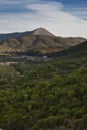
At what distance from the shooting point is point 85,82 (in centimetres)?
9412

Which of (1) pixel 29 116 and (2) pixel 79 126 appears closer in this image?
(2) pixel 79 126

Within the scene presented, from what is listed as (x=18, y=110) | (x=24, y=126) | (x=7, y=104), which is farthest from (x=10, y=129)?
(x=7, y=104)

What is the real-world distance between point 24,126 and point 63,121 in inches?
294

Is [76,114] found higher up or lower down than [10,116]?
higher up

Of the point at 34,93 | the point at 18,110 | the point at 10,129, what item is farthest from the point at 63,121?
the point at 34,93

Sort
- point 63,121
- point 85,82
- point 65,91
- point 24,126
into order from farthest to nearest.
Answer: point 85,82
point 65,91
point 24,126
point 63,121

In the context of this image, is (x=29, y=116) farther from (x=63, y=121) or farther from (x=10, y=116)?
(x=63, y=121)

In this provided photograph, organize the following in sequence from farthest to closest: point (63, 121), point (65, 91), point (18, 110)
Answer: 1. point (65, 91)
2. point (18, 110)
3. point (63, 121)

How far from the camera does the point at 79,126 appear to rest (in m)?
57.0

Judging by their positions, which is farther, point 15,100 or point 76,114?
point 15,100

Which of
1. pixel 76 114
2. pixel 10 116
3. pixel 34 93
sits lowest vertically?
pixel 34 93

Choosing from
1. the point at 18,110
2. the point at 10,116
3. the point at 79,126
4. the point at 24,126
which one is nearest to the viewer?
the point at 79,126

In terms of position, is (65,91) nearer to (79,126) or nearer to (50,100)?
(50,100)

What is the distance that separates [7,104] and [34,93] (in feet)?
36.9
